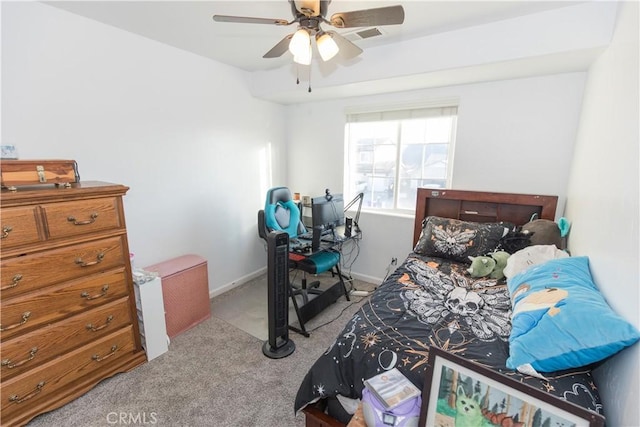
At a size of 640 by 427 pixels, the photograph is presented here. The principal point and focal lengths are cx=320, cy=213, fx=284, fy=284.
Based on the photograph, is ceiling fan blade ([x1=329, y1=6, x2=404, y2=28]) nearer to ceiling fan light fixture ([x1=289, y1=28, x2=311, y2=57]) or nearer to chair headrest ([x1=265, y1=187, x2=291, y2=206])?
ceiling fan light fixture ([x1=289, y1=28, x2=311, y2=57])

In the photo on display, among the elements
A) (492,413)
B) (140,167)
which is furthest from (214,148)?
(492,413)

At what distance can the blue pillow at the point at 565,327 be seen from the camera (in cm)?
96

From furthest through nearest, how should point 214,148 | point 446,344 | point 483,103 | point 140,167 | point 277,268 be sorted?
point 214,148
point 483,103
point 140,167
point 277,268
point 446,344

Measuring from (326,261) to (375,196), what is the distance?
1.15 m

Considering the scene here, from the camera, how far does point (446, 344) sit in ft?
4.25

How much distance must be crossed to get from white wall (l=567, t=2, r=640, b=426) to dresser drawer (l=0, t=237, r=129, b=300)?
2527 mm

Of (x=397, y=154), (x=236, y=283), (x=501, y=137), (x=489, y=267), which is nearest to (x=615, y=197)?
(x=489, y=267)

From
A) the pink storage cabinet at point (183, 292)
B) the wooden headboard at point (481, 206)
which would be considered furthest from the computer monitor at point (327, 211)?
the pink storage cabinet at point (183, 292)

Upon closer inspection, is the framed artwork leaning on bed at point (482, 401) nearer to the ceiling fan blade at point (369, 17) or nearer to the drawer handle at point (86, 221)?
the ceiling fan blade at point (369, 17)

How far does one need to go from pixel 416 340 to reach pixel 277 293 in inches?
43.9

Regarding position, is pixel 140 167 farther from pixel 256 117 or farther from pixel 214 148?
pixel 256 117

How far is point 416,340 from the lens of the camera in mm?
1320

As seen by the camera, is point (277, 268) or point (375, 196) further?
point (375, 196)

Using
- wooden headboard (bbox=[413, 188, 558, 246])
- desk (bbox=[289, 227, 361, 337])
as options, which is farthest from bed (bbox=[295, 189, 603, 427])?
desk (bbox=[289, 227, 361, 337])
